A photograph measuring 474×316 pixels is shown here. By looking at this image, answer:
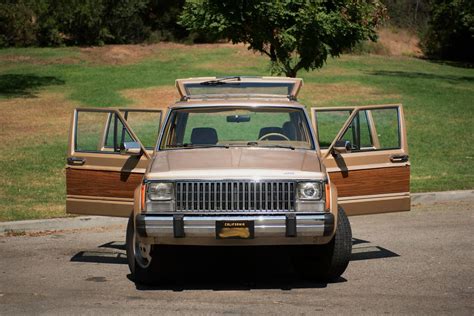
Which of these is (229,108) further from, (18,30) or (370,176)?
(18,30)

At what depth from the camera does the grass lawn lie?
17188mm

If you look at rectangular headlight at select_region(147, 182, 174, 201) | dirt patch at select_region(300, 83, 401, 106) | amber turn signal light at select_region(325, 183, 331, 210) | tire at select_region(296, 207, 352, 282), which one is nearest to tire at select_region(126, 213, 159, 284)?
rectangular headlight at select_region(147, 182, 174, 201)

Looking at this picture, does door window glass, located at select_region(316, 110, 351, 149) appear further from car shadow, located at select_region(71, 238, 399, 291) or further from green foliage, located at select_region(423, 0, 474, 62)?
green foliage, located at select_region(423, 0, 474, 62)

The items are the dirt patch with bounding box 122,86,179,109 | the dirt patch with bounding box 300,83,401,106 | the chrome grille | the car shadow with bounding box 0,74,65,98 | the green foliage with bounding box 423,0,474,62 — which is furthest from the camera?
the green foliage with bounding box 423,0,474,62

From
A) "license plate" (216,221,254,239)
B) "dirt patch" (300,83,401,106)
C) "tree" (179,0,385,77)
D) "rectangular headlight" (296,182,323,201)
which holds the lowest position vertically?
"dirt patch" (300,83,401,106)

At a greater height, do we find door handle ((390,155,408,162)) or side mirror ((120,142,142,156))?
side mirror ((120,142,142,156))

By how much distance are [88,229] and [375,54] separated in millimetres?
46938

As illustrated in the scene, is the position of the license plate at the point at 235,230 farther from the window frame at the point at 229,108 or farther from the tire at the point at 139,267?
the window frame at the point at 229,108

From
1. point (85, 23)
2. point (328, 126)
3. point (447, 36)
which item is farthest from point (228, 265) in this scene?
point (447, 36)

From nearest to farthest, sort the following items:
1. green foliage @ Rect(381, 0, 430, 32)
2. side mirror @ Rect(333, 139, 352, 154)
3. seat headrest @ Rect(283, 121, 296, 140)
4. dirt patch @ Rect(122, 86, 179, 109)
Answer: side mirror @ Rect(333, 139, 352, 154), seat headrest @ Rect(283, 121, 296, 140), dirt patch @ Rect(122, 86, 179, 109), green foliage @ Rect(381, 0, 430, 32)

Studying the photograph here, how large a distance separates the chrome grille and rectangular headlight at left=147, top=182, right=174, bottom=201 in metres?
0.06

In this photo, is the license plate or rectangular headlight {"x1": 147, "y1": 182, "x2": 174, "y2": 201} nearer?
the license plate

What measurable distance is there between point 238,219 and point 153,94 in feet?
88.0

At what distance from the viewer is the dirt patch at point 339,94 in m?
33.9
